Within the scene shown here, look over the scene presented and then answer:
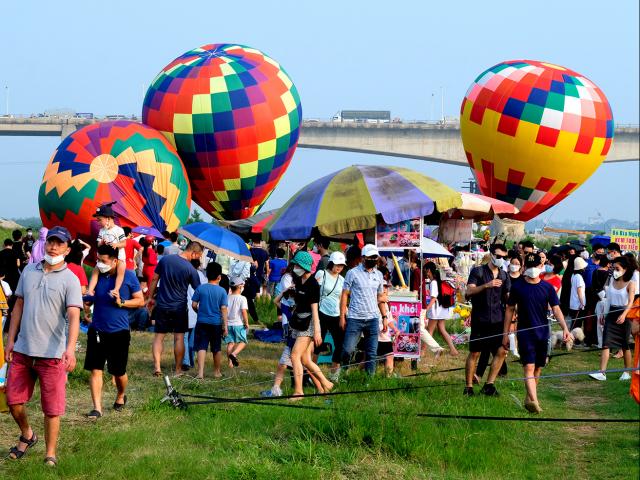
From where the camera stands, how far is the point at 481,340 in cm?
1069

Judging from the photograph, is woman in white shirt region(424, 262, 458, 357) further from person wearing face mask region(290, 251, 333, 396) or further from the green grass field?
person wearing face mask region(290, 251, 333, 396)

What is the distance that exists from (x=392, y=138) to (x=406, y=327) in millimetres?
55692

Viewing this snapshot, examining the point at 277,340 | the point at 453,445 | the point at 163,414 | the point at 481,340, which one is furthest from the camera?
the point at 277,340

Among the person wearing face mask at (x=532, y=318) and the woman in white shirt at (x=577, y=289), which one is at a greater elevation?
the person wearing face mask at (x=532, y=318)

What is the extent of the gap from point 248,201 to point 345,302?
1574 cm

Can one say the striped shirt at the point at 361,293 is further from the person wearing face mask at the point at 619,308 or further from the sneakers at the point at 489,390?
the person wearing face mask at the point at 619,308

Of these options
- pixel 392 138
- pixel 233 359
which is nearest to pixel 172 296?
pixel 233 359

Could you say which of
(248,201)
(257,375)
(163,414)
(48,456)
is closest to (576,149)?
(248,201)

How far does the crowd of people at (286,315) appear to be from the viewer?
281 inches

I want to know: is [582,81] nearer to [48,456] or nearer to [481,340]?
[481,340]

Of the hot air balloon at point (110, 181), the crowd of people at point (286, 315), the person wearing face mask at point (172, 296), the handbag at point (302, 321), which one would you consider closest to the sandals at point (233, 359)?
the crowd of people at point (286, 315)

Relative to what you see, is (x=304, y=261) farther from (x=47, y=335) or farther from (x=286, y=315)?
(x=47, y=335)

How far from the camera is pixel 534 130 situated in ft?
81.5

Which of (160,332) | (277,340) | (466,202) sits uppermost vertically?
(466,202)
